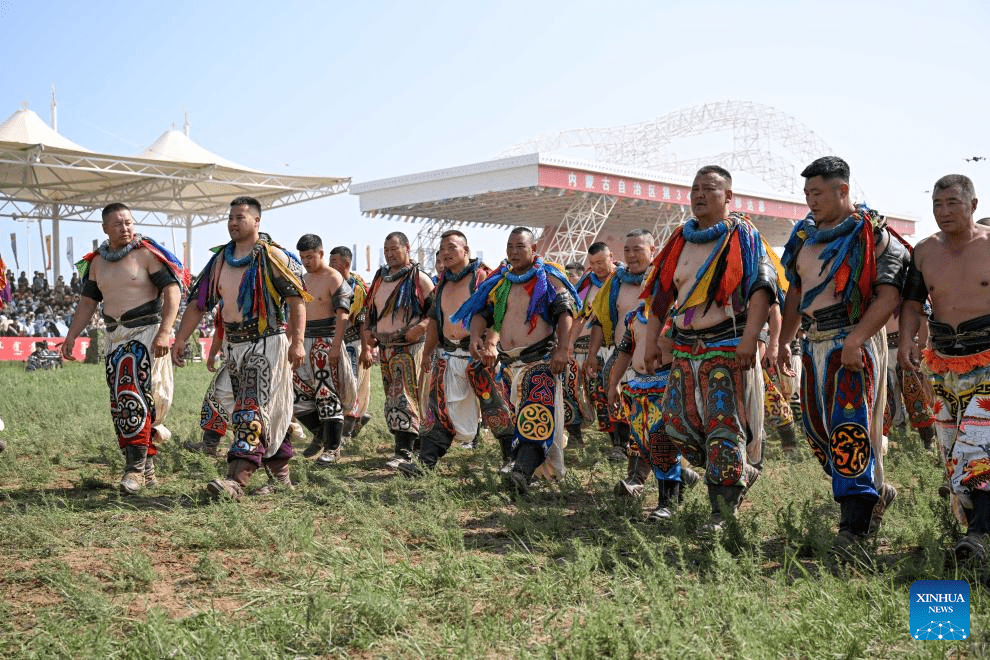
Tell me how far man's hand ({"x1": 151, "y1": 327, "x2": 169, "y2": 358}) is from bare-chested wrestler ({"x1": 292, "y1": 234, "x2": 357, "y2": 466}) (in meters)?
1.90

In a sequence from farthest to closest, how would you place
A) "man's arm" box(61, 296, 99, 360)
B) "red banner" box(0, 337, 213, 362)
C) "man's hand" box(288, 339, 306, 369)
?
1. "red banner" box(0, 337, 213, 362)
2. "man's arm" box(61, 296, 99, 360)
3. "man's hand" box(288, 339, 306, 369)

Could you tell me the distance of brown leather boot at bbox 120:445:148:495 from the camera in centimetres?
668

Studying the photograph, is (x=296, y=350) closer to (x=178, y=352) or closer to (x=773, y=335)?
(x=178, y=352)

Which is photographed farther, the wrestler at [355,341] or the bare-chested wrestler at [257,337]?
the wrestler at [355,341]

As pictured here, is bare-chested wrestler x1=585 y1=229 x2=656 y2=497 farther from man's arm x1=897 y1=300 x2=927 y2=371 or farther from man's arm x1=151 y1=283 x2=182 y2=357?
man's arm x1=151 y1=283 x2=182 y2=357

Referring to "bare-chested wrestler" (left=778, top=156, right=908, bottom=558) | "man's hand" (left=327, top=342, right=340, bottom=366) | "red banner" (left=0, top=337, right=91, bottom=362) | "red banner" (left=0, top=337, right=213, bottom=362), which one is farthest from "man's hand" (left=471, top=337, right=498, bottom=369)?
"red banner" (left=0, top=337, right=91, bottom=362)

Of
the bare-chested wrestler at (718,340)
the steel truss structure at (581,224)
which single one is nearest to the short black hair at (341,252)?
the bare-chested wrestler at (718,340)

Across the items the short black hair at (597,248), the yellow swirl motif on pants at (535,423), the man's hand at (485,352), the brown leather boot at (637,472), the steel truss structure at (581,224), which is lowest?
the brown leather boot at (637,472)

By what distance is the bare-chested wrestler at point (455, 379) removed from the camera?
7730 millimetres

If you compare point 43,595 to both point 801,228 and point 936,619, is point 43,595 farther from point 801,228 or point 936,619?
point 801,228

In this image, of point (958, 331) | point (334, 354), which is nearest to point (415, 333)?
point (334, 354)

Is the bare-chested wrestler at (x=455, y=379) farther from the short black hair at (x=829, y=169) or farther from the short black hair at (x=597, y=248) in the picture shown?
the short black hair at (x=829, y=169)

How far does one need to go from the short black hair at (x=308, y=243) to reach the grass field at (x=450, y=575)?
2973mm

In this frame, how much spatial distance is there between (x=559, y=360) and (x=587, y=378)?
9.44 feet
